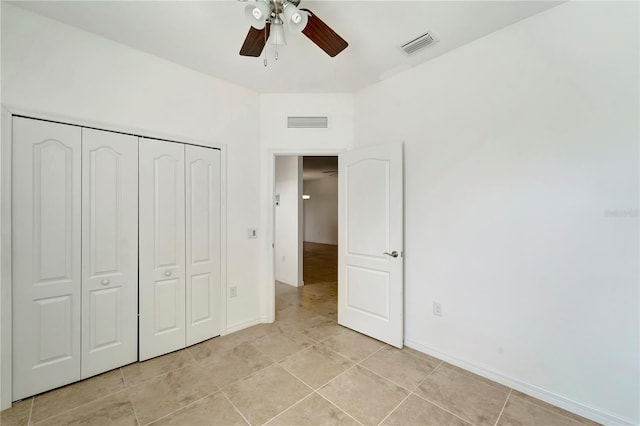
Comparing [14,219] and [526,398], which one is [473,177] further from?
[14,219]

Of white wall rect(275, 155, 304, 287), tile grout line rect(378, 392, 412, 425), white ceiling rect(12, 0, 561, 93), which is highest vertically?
white ceiling rect(12, 0, 561, 93)

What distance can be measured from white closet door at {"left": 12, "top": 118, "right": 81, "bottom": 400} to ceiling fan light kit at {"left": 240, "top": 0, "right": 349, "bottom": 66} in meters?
1.61

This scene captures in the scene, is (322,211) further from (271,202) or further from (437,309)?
(437,309)

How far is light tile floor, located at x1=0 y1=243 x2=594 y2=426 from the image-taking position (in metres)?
1.75

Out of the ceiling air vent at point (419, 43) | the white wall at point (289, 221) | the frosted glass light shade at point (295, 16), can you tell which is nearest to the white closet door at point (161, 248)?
the frosted glass light shade at point (295, 16)

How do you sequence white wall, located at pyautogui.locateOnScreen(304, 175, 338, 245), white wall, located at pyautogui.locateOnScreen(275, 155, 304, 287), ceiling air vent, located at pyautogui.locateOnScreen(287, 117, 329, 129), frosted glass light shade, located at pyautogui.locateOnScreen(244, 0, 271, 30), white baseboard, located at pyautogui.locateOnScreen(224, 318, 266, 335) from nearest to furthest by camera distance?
frosted glass light shade, located at pyautogui.locateOnScreen(244, 0, 271, 30), white baseboard, located at pyautogui.locateOnScreen(224, 318, 266, 335), ceiling air vent, located at pyautogui.locateOnScreen(287, 117, 329, 129), white wall, located at pyautogui.locateOnScreen(275, 155, 304, 287), white wall, located at pyautogui.locateOnScreen(304, 175, 338, 245)

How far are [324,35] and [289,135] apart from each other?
5.05 ft

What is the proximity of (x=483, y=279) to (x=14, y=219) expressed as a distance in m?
3.57

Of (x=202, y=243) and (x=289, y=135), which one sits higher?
(x=289, y=135)

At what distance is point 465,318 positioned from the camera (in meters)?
2.33

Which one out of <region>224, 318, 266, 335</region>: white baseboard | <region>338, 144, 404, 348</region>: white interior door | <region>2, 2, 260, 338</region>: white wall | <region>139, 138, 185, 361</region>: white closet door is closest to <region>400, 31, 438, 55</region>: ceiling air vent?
<region>338, 144, 404, 348</region>: white interior door

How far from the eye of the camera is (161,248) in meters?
2.52

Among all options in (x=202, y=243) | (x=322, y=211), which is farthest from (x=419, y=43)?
(x=322, y=211)

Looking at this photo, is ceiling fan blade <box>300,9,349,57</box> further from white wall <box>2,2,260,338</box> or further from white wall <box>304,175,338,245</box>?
white wall <box>304,175,338,245</box>
